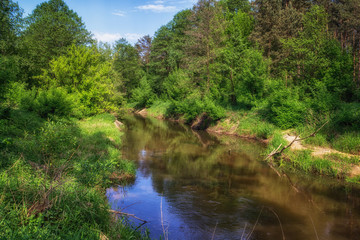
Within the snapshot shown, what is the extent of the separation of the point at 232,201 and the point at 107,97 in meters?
20.5

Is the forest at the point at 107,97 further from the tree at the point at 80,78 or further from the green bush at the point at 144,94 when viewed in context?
the green bush at the point at 144,94

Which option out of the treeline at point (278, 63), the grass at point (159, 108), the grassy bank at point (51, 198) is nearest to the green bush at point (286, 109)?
the treeline at point (278, 63)

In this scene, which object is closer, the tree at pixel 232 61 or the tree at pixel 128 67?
the tree at pixel 232 61

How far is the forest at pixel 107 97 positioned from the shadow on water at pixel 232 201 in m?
1.56

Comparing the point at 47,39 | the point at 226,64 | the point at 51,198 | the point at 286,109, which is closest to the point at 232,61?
the point at 226,64

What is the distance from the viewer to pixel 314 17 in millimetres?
26469

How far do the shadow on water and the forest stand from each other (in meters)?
1.56

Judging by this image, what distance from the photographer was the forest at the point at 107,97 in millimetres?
6156

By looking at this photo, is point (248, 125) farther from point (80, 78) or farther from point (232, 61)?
point (80, 78)

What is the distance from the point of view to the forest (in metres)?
6.16

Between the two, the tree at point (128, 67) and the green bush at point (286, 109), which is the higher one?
the tree at point (128, 67)

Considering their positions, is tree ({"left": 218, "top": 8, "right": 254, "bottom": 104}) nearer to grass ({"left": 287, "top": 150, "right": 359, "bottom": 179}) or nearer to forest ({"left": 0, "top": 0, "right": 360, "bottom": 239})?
forest ({"left": 0, "top": 0, "right": 360, "bottom": 239})

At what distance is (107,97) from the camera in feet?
89.9

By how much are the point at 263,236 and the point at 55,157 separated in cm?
778
